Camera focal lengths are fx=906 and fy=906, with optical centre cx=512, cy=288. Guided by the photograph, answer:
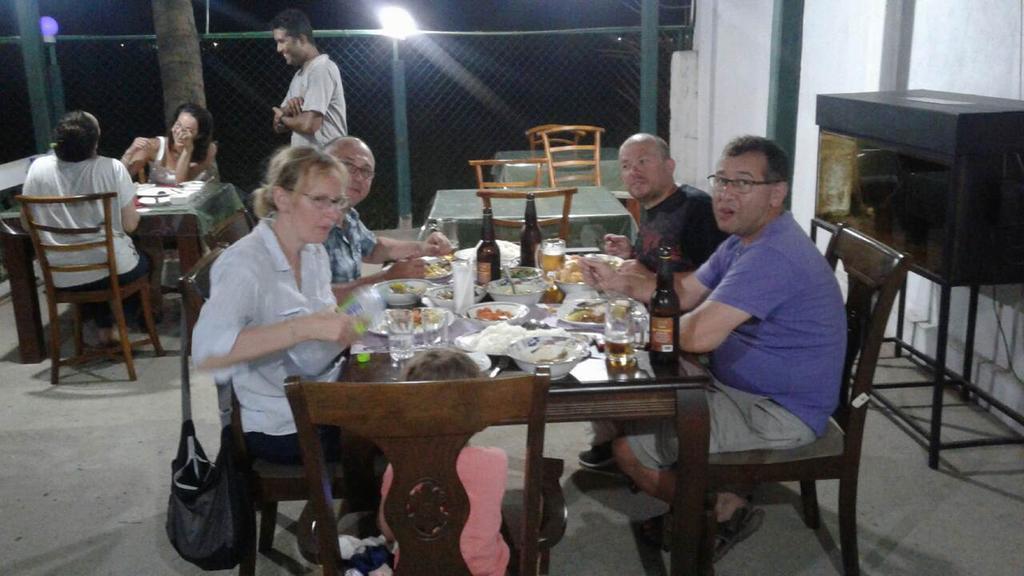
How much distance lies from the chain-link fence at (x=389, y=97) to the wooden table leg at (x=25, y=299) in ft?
28.1

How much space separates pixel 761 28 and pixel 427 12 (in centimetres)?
1293

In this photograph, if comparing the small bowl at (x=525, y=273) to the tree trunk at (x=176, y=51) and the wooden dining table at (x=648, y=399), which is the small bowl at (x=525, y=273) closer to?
the wooden dining table at (x=648, y=399)

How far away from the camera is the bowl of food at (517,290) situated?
2.80 meters

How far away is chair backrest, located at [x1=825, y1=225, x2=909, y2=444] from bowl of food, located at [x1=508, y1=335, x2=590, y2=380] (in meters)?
0.73

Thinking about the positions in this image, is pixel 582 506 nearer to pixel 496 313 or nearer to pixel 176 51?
pixel 496 313

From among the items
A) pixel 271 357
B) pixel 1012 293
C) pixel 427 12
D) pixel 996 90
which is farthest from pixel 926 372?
pixel 427 12

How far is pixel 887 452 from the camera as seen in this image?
133 inches

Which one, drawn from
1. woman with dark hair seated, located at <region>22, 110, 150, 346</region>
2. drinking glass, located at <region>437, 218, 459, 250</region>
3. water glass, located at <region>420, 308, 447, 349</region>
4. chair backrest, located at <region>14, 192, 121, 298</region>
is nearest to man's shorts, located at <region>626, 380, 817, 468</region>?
water glass, located at <region>420, 308, 447, 349</region>

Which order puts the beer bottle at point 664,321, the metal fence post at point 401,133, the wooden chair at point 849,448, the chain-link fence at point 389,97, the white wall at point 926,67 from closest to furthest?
1. the beer bottle at point 664,321
2. the wooden chair at point 849,448
3. the white wall at point 926,67
4. the metal fence post at point 401,133
5. the chain-link fence at point 389,97

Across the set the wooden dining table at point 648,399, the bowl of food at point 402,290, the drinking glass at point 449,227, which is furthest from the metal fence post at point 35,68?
the wooden dining table at point 648,399

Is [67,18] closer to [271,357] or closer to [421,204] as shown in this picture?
[421,204]

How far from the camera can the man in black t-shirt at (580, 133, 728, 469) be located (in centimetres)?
330

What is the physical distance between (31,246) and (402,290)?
259cm

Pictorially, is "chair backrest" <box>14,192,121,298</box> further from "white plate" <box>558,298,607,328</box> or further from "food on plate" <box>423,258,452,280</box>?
"white plate" <box>558,298,607,328</box>
